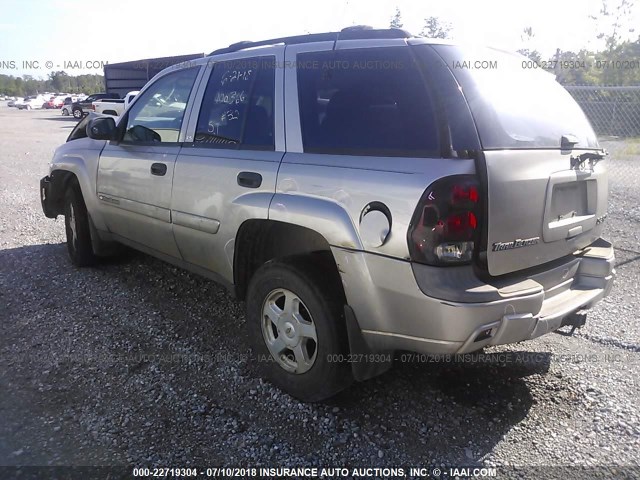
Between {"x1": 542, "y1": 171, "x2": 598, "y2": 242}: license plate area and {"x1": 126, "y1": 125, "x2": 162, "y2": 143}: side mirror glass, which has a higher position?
{"x1": 126, "y1": 125, "x2": 162, "y2": 143}: side mirror glass

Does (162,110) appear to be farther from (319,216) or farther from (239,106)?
(319,216)

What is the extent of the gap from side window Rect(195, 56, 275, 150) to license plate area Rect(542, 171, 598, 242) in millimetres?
Answer: 1584

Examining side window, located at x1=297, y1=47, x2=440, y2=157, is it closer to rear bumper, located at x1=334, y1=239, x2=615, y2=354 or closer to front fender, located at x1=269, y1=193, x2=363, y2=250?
front fender, located at x1=269, y1=193, x2=363, y2=250

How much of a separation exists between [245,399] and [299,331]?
0.55 m

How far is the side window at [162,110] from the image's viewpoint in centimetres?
397

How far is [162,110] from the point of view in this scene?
4207mm

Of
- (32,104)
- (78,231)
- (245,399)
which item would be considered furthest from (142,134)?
(32,104)

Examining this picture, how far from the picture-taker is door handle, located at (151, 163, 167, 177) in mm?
3915

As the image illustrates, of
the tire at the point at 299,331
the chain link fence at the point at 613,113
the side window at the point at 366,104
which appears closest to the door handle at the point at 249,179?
the side window at the point at 366,104

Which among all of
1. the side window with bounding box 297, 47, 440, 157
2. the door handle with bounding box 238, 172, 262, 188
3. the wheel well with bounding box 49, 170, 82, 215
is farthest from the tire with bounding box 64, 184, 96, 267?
the side window with bounding box 297, 47, 440, 157

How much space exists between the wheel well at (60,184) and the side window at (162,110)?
132 cm

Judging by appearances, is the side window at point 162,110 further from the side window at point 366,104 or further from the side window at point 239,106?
the side window at point 366,104

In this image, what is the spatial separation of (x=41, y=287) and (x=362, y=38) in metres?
3.73

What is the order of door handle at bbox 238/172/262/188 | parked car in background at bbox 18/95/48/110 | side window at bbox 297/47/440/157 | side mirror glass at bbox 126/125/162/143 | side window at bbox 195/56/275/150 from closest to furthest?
side window at bbox 297/47/440/157 → door handle at bbox 238/172/262/188 → side window at bbox 195/56/275/150 → side mirror glass at bbox 126/125/162/143 → parked car in background at bbox 18/95/48/110
